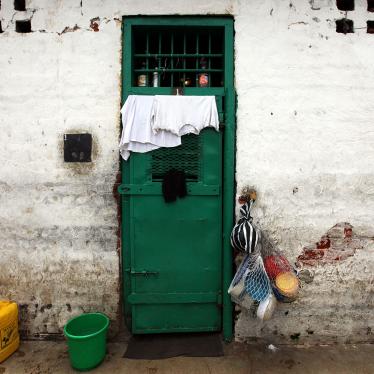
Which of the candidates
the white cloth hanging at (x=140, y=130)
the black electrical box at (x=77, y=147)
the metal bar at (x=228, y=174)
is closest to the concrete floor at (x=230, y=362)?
the metal bar at (x=228, y=174)

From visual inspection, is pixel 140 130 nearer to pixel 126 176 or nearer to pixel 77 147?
pixel 126 176

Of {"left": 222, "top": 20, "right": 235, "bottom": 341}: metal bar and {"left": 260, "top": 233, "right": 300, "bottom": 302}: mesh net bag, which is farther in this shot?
{"left": 222, "top": 20, "right": 235, "bottom": 341}: metal bar

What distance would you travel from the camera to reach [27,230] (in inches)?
140

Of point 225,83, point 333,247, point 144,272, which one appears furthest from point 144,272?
point 225,83

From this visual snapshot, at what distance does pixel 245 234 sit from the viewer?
10.3 feet

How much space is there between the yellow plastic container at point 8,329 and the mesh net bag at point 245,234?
234cm

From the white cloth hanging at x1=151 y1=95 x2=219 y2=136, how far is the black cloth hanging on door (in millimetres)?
412

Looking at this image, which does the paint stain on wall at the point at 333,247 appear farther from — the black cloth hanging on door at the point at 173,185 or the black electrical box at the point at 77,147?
the black electrical box at the point at 77,147

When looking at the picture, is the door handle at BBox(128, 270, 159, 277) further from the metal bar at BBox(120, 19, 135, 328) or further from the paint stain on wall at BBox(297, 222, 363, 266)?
the paint stain on wall at BBox(297, 222, 363, 266)

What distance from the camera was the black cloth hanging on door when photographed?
3406 millimetres

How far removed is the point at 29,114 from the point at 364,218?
368 centimetres

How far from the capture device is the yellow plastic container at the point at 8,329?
3260 millimetres

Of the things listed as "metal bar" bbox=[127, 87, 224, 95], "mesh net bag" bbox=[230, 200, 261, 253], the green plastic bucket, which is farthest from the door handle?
"metal bar" bbox=[127, 87, 224, 95]

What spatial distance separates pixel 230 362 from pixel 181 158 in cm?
207
